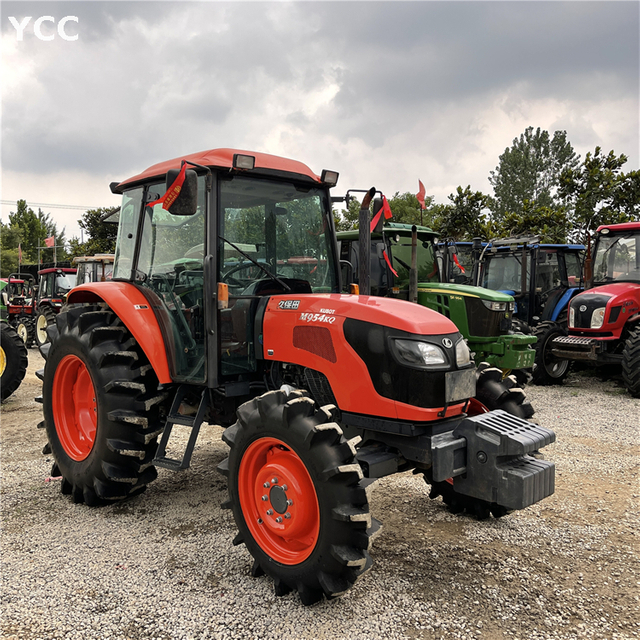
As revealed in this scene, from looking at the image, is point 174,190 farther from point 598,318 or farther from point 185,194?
point 598,318

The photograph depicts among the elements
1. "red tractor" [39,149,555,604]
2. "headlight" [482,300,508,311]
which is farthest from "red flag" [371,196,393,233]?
"headlight" [482,300,508,311]

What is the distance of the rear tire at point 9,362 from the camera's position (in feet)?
24.5

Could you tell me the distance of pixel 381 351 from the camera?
3.05m

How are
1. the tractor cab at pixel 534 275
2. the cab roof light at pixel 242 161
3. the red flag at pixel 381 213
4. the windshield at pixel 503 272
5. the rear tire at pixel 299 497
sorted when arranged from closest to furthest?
1. the rear tire at pixel 299 497
2. the cab roof light at pixel 242 161
3. the red flag at pixel 381 213
4. the tractor cab at pixel 534 275
5. the windshield at pixel 503 272

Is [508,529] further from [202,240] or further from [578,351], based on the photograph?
[578,351]

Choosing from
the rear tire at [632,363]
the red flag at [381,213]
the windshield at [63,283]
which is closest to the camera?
the red flag at [381,213]

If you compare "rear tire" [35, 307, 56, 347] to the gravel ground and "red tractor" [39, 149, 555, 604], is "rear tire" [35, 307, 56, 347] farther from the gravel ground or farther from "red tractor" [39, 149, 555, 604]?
"red tractor" [39, 149, 555, 604]

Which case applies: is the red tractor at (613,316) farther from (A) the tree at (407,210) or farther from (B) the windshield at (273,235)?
(A) the tree at (407,210)

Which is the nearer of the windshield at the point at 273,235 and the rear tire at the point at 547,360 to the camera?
the windshield at the point at 273,235

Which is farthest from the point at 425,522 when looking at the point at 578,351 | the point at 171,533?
the point at 578,351

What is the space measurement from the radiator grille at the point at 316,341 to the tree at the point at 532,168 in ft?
116

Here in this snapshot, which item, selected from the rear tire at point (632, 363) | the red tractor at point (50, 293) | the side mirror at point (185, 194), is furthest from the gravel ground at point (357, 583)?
the red tractor at point (50, 293)

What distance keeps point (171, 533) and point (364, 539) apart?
165 centimetres

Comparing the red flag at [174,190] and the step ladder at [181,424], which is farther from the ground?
the red flag at [174,190]
